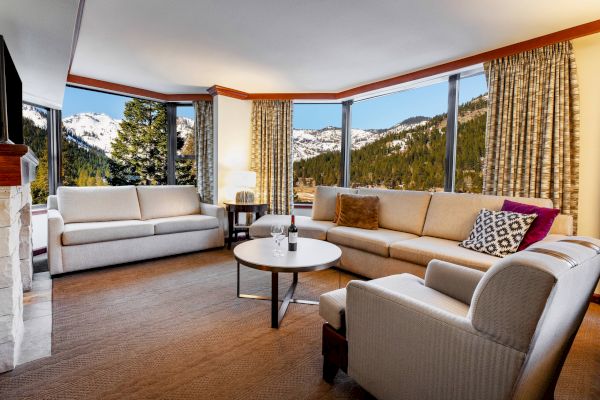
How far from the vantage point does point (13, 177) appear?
1630 mm

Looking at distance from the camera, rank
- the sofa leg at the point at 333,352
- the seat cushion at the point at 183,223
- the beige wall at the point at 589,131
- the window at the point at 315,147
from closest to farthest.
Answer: the sofa leg at the point at 333,352 < the beige wall at the point at 589,131 < the seat cushion at the point at 183,223 < the window at the point at 315,147

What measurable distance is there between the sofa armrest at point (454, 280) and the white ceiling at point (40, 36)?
2771 millimetres

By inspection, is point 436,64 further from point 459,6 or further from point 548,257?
point 548,257

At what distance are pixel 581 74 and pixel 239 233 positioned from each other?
4574 mm

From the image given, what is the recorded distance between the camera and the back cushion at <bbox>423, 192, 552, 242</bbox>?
2.91 metres

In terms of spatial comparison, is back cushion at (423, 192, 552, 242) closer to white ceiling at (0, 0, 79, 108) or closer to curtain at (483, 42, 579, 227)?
curtain at (483, 42, 579, 227)

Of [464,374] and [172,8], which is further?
[172,8]

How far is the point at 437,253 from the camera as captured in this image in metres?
2.62

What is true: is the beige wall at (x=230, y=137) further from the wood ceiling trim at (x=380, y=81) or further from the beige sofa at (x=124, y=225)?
the beige sofa at (x=124, y=225)

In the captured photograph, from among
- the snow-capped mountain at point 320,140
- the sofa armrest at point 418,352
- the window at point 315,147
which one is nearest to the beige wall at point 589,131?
the snow-capped mountain at point 320,140

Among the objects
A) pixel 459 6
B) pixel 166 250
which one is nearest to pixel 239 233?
pixel 166 250

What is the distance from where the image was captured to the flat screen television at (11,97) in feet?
5.88

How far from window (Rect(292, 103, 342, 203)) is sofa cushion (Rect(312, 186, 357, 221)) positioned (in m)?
1.23

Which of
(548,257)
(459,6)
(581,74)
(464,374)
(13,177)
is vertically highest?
(459,6)
